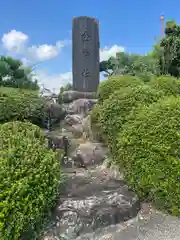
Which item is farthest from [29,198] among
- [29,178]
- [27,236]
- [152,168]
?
[152,168]

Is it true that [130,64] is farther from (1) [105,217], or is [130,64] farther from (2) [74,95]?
(1) [105,217]

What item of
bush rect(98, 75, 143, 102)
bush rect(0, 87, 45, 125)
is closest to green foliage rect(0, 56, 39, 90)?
bush rect(0, 87, 45, 125)

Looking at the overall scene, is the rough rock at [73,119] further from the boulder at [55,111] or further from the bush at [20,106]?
the bush at [20,106]

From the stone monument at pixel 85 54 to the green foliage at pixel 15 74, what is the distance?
244 cm

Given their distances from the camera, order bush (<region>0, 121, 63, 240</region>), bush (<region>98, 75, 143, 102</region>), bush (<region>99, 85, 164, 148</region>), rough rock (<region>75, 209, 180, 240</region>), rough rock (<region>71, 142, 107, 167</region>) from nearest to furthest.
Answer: bush (<region>0, 121, 63, 240</region>) < rough rock (<region>75, 209, 180, 240</region>) < bush (<region>99, 85, 164, 148</region>) < rough rock (<region>71, 142, 107, 167</region>) < bush (<region>98, 75, 143, 102</region>)

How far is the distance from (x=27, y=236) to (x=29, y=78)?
9.43 meters

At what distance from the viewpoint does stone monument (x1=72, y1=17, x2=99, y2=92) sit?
9.22 m

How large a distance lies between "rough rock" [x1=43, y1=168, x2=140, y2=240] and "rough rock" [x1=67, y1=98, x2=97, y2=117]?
4.75 meters

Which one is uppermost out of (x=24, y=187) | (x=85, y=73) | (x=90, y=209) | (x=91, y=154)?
(x=85, y=73)

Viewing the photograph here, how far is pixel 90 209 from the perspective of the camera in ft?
9.65

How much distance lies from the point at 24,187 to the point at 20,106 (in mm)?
3772

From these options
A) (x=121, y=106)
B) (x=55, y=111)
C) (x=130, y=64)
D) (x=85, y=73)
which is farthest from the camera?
(x=130, y=64)

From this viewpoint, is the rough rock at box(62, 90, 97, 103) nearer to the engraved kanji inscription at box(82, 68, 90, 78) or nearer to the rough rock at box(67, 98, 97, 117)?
the rough rock at box(67, 98, 97, 117)

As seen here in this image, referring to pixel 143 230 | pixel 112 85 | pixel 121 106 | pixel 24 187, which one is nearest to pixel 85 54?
pixel 112 85
